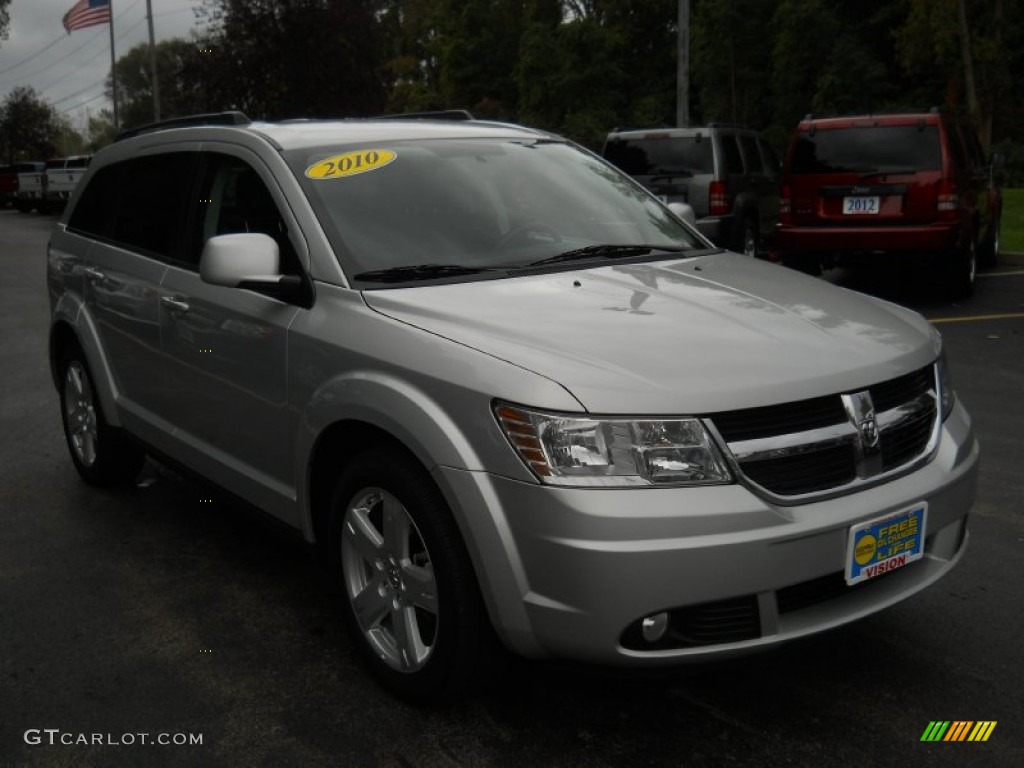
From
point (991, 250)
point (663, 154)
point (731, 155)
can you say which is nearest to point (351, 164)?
point (663, 154)

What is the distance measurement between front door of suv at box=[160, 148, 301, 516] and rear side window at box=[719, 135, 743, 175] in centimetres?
1069

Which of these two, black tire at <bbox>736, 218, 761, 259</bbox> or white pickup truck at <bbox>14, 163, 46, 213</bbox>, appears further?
white pickup truck at <bbox>14, 163, 46, 213</bbox>

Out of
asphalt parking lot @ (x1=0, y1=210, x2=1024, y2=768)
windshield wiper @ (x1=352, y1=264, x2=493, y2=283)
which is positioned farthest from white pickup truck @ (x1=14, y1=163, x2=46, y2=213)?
windshield wiper @ (x1=352, y1=264, x2=493, y2=283)

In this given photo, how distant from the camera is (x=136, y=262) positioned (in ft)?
16.1

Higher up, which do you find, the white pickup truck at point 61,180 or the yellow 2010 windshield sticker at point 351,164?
the yellow 2010 windshield sticker at point 351,164

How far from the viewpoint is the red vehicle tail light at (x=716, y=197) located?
14.0 metres

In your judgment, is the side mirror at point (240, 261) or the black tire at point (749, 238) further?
the black tire at point (749, 238)

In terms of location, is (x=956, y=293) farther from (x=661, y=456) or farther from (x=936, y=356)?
(x=661, y=456)

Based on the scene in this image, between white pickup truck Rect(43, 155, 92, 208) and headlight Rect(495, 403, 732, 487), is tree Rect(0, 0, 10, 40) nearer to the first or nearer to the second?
white pickup truck Rect(43, 155, 92, 208)

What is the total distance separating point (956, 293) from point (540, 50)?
33.1m

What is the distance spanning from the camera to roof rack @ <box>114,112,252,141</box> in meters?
4.61

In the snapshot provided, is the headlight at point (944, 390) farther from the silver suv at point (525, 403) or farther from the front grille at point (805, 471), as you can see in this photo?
the front grille at point (805, 471)

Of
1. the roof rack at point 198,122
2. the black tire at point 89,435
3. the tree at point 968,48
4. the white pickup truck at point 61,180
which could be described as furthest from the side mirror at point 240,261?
the white pickup truck at point 61,180

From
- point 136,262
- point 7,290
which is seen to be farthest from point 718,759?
point 7,290
